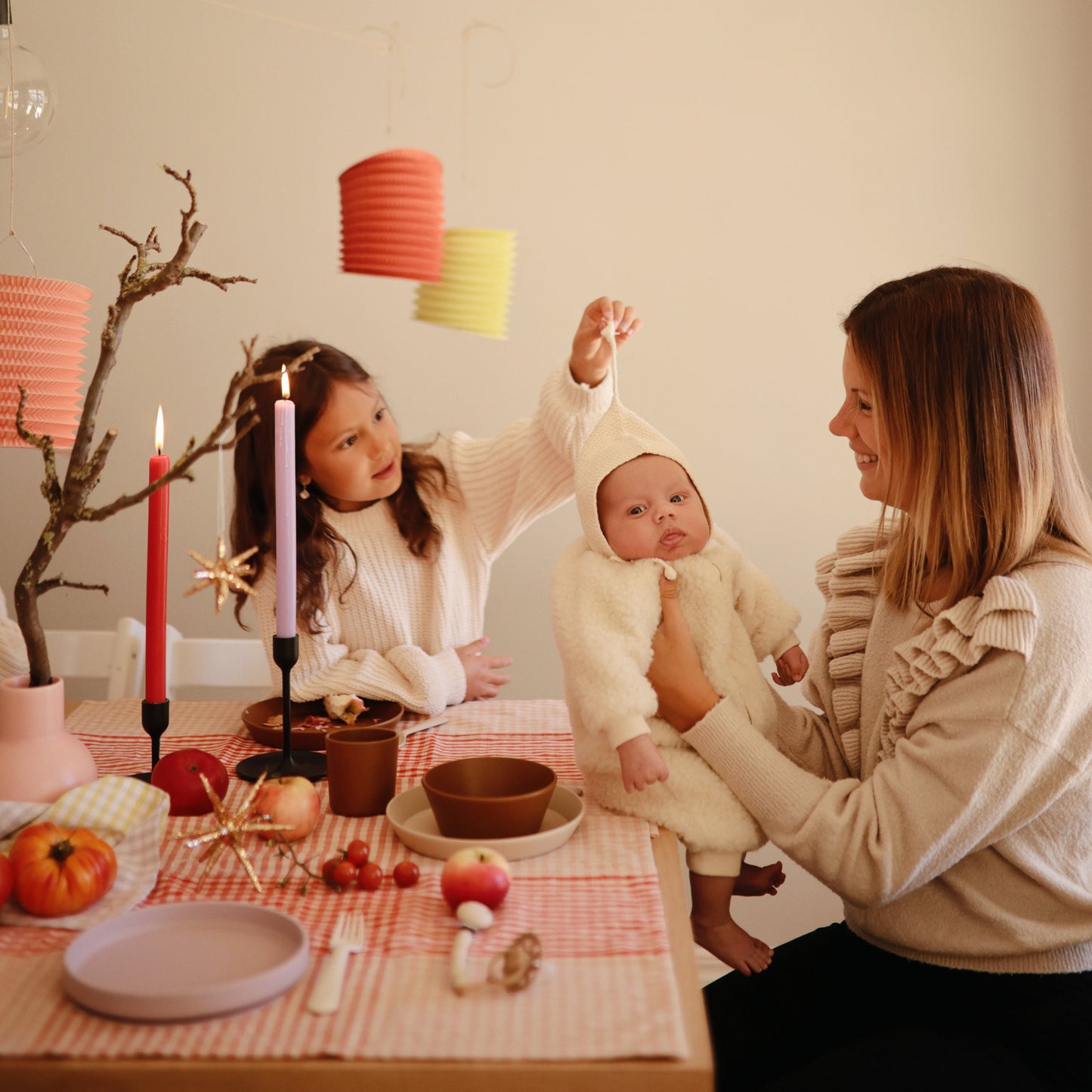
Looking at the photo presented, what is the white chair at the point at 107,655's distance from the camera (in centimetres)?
187

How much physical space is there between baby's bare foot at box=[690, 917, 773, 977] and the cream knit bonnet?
0.43 m

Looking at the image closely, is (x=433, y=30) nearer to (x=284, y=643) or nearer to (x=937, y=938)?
(x=284, y=643)

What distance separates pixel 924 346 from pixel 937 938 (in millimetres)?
662

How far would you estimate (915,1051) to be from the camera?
1.01 metres

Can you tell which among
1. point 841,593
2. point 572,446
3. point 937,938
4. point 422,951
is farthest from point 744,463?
point 422,951

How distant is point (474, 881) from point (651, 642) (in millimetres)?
469

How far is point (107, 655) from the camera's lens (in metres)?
1.91

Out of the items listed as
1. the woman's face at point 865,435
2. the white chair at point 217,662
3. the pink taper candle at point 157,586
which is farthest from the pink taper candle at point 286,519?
the white chair at point 217,662

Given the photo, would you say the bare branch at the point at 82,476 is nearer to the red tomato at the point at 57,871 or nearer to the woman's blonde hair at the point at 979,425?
the red tomato at the point at 57,871

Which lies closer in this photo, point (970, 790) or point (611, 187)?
point (970, 790)

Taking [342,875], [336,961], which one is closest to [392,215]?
[342,875]

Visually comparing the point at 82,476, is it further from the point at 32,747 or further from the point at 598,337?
the point at 598,337

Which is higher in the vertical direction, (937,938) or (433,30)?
(433,30)

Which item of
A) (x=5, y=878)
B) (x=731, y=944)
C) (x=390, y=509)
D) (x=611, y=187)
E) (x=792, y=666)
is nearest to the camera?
(x=5, y=878)
